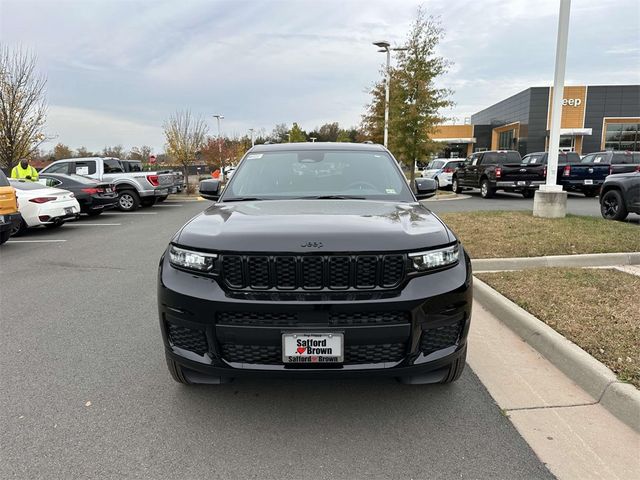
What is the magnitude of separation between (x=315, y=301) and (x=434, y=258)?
0.75m

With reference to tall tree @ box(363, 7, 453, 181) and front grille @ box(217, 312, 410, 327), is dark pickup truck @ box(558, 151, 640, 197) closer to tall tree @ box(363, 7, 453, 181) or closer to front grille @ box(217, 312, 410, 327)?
tall tree @ box(363, 7, 453, 181)

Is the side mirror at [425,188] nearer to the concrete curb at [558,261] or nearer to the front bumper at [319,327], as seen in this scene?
the front bumper at [319,327]

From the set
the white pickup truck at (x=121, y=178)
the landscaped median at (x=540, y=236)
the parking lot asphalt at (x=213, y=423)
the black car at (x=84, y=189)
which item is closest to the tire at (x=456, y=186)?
the landscaped median at (x=540, y=236)

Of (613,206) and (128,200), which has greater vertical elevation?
(613,206)

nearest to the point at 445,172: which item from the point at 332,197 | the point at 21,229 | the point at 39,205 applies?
the point at 39,205

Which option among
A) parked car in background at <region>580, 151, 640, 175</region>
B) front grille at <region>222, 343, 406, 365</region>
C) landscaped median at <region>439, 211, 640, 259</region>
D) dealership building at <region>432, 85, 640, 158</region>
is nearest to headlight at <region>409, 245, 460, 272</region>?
front grille at <region>222, 343, 406, 365</region>

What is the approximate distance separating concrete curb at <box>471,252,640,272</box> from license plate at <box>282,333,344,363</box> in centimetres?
424

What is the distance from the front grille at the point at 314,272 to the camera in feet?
8.23

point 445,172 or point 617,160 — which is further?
point 445,172

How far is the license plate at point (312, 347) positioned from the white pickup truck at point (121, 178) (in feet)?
50.1

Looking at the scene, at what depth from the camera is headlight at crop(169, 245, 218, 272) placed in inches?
102

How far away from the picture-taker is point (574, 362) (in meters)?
3.35

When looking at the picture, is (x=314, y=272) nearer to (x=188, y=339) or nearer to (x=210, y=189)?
(x=188, y=339)

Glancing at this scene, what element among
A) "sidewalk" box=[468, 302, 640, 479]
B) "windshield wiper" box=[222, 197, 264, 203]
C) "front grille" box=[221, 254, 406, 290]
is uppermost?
"windshield wiper" box=[222, 197, 264, 203]
